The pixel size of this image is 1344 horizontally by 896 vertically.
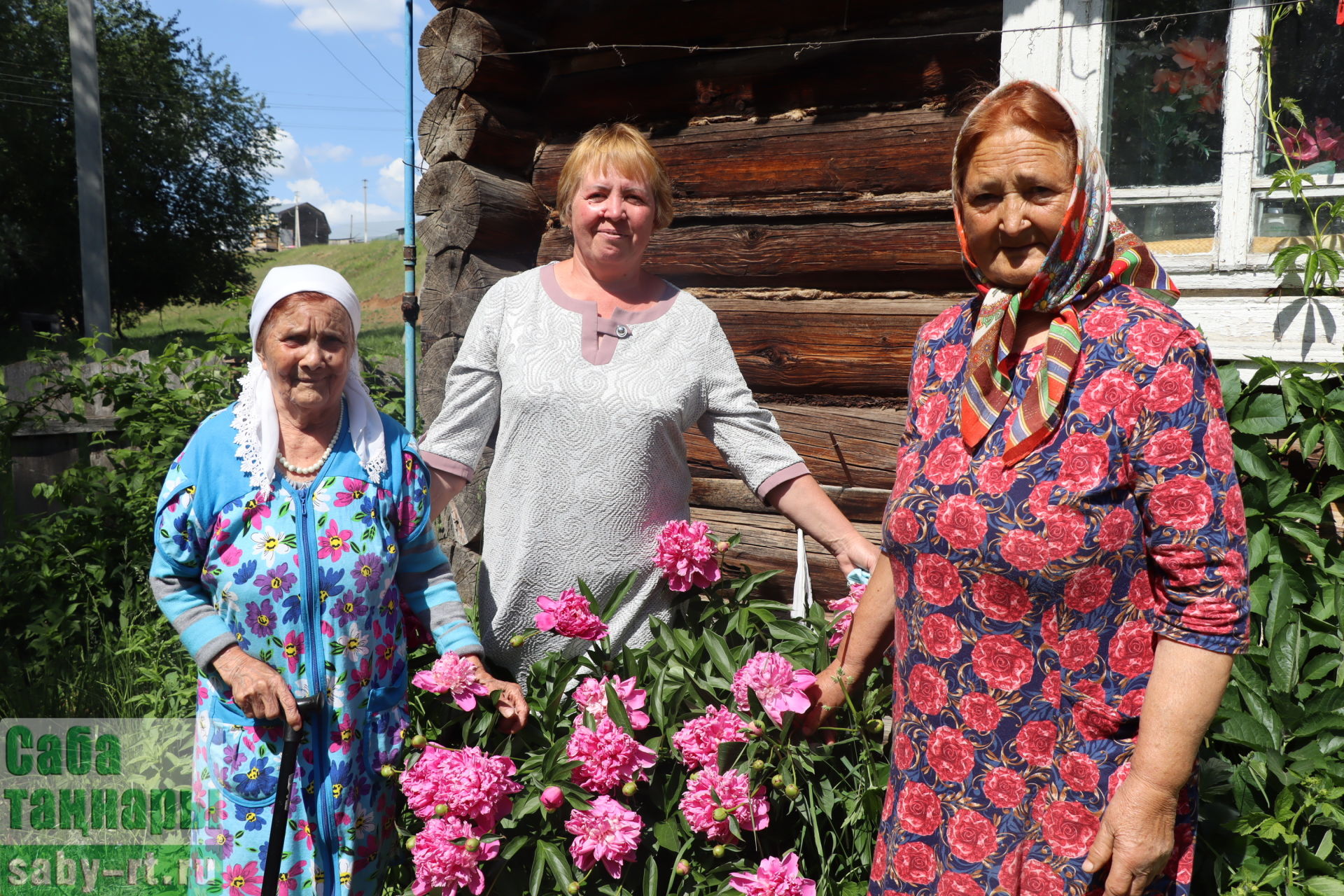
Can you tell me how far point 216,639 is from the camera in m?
1.62

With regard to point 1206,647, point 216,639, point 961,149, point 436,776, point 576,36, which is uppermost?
point 576,36

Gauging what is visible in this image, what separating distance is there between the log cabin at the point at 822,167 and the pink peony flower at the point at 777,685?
147 centimetres

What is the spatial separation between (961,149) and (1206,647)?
77cm

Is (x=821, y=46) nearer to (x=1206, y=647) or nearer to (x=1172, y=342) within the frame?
(x=1172, y=342)


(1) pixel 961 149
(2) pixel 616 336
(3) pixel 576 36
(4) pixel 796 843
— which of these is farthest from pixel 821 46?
(4) pixel 796 843

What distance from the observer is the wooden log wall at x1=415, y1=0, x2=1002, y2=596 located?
9.97 ft

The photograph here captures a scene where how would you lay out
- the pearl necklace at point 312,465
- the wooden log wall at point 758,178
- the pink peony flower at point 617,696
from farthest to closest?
the wooden log wall at point 758,178 → the pink peony flower at point 617,696 → the pearl necklace at point 312,465

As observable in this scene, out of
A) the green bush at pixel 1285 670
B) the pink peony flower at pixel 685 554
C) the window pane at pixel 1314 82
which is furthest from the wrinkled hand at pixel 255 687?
the window pane at pixel 1314 82

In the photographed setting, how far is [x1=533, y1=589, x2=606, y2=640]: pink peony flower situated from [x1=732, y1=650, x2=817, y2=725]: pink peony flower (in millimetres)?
361

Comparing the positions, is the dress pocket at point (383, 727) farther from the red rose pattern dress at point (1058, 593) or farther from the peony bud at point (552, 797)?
the red rose pattern dress at point (1058, 593)

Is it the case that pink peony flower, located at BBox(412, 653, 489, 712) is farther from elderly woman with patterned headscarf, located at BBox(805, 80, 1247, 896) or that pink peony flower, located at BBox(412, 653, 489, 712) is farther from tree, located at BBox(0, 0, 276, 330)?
tree, located at BBox(0, 0, 276, 330)

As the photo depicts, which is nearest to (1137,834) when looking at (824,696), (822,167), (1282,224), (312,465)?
(824,696)

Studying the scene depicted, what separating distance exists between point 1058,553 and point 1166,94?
79.1 inches

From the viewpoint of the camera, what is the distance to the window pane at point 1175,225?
2590 millimetres
